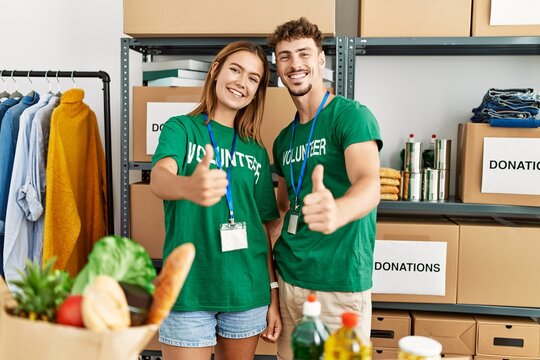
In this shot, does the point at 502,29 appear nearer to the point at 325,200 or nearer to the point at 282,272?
the point at 282,272

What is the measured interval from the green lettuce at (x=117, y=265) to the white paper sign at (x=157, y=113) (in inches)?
53.1

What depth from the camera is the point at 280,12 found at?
6.76 feet

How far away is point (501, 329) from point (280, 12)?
5.11ft

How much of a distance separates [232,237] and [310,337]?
637mm

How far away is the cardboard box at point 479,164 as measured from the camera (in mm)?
2076

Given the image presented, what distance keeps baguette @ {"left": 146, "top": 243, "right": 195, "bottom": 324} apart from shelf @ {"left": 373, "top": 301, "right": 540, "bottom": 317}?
156 cm

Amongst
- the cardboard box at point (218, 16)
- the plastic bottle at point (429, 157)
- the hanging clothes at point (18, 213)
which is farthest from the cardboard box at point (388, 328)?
the hanging clothes at point (18, 213)

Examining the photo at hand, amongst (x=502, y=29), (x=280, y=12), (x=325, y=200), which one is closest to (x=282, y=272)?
(x=325, y=200)

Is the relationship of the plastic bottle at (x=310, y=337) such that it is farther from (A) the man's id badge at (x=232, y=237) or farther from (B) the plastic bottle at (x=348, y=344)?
(A) the man's id badge at (x=232, y=237)

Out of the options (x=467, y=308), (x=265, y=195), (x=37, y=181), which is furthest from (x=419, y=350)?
(x=37, y=181)

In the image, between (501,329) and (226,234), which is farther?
→ (501,329)

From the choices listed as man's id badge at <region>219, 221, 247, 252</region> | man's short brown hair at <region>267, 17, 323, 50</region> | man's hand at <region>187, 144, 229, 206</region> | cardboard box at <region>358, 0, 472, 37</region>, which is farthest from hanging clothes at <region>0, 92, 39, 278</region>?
cardboard box at <region>358, 0, 472, 37</region>

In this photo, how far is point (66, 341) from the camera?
732 mm

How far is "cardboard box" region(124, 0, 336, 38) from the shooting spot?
206 cm
